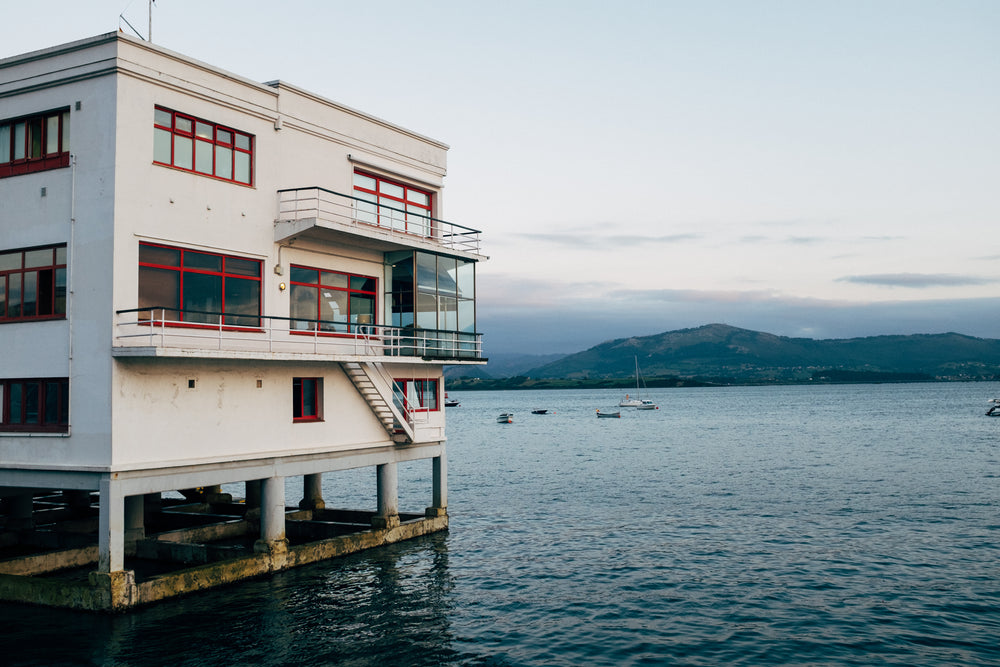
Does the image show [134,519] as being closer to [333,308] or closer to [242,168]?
[333,308]

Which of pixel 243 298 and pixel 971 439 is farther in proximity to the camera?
pixel 971 439

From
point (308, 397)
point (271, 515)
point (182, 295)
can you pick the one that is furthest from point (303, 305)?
point (271, 515)

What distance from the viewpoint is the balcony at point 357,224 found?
2746cm

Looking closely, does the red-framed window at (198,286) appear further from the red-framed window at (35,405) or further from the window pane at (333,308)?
the red-framed window at (35,405)

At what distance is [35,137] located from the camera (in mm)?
24859

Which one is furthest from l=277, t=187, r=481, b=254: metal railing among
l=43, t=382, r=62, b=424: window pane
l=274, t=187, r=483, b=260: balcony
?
l=43, t=382, r=62, b=424: window pane

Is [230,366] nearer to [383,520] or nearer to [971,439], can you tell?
[383,520]

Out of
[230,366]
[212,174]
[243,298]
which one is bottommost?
[230,366]

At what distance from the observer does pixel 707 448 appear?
92.3m

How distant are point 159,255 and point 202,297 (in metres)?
1.85

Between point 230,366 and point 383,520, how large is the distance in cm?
1036

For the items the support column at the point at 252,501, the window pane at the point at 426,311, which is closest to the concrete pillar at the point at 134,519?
the support column at the point at 252,501

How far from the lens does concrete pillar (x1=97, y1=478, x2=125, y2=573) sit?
21938 millimetres

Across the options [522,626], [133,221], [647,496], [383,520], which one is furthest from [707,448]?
[133,221]
